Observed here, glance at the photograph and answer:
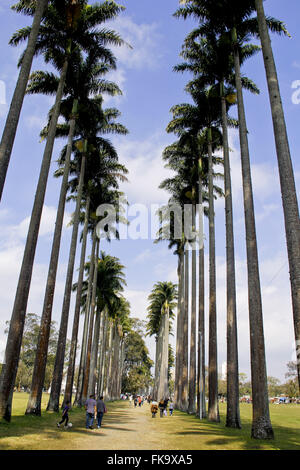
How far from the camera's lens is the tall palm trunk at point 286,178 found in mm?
10128

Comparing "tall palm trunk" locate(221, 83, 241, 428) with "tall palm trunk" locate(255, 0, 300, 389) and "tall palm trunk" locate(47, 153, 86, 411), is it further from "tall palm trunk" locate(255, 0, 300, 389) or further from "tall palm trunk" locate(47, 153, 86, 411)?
"tall palm trunk" locate(47, 153, 86, 411)

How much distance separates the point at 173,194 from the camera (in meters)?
36.3

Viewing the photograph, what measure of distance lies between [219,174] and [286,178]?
21103mm

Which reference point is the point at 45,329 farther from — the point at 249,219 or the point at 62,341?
the point at 249,219

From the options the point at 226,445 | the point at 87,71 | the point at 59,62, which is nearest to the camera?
the point at 226,445

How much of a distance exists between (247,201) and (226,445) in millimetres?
9041

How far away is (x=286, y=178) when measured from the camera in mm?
11414

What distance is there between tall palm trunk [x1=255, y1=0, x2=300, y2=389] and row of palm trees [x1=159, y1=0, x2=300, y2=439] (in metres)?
0.03

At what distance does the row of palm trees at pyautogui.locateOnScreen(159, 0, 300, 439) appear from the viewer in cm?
1223

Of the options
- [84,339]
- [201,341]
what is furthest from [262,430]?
[84,339]

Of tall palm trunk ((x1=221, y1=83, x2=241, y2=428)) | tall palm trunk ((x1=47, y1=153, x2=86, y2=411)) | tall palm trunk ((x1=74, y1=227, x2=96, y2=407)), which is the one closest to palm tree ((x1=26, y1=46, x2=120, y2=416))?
tall palm trunk ((x1=47, y1=153, x2=86, y2=411))
